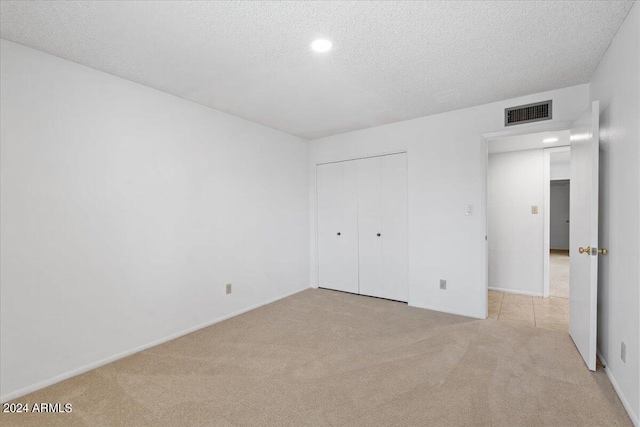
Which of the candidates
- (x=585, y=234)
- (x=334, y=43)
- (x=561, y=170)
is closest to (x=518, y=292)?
(x=585, y=234)

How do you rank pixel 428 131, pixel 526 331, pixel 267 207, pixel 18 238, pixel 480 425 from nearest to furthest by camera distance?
1. pixel 480 425
2. pixel 18 238
3. pixel 526 331
4. pixel 428 131
5. pixel 267 207

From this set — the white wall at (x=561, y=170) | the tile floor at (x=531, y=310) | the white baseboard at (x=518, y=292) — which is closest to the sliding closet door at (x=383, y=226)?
the tile floor at (x=531, y=310)

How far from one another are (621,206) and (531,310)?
2.30 meters

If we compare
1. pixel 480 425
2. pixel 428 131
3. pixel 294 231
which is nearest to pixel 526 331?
pixel 480 425

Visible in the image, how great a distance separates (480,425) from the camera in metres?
1.74

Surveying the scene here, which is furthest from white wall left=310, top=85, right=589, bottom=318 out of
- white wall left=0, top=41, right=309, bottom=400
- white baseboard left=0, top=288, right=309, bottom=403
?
white baseboard left=0, top=288, right=309, bottom=403

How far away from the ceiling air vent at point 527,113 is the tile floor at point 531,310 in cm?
218

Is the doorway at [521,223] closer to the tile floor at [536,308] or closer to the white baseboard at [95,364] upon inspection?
the tile floor at [536,308]

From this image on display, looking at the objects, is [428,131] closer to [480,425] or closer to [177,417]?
[480,425]

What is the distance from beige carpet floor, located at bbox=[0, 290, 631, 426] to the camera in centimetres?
184

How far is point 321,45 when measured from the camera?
214 cm

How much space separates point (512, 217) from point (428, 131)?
2.09 m

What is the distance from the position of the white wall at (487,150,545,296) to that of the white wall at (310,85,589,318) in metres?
1.52

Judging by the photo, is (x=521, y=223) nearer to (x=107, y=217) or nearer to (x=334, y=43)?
(x=334, y=43)
